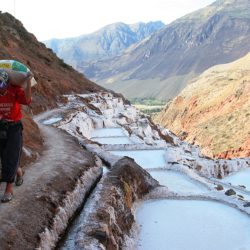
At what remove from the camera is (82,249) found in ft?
31.8

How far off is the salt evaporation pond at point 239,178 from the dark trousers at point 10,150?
29.4 metres

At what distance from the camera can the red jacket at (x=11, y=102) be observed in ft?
31.3

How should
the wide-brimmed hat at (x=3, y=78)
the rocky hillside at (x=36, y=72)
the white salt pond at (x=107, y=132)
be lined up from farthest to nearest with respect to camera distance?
1. the white salt pond at (x=107, y=132)
2. the rocky hillside at (x=36, y=72)
3. the wide-brimmed hat at (x=3, y=78)

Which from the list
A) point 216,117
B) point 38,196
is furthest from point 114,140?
point 216,117

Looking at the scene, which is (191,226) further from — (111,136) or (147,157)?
(111,136)

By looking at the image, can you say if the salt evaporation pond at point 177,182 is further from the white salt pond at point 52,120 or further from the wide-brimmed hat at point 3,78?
the wide-brimmed hat at point 3,78

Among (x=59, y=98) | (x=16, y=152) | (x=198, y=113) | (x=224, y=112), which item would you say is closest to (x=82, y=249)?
(x=16, y=152)

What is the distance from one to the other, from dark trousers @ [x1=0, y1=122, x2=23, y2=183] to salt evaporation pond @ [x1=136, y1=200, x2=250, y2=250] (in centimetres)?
459

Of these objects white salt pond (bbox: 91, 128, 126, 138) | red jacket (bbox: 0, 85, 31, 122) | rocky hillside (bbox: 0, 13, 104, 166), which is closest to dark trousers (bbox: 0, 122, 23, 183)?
red jacket (bbox: 0, 85, 31, 122)

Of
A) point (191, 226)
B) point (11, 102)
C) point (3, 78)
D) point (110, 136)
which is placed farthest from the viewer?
point (110, 136)

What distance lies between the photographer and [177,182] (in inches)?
898

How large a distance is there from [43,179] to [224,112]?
110 m

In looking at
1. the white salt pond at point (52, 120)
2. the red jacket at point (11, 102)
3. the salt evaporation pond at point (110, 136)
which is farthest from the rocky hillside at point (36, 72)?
the salt evaporation pond at point (110, 136)

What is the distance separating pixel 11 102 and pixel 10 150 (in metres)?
1.03
